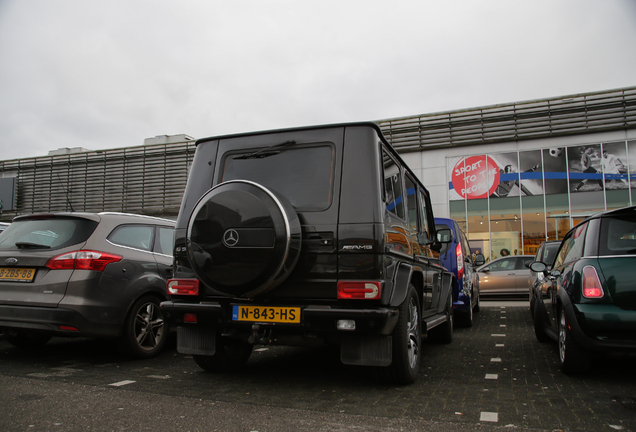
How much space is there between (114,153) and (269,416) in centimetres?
2898

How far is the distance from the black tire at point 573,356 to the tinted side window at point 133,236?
14.8 ft

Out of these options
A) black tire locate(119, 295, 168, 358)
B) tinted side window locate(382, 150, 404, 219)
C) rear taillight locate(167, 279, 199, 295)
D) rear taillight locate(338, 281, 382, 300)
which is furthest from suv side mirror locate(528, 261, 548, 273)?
black tire locate(119, 295, 168, 358)

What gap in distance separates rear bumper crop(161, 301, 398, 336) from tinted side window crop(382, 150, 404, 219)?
3.02 feet

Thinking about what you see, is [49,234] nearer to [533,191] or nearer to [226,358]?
[226,358]

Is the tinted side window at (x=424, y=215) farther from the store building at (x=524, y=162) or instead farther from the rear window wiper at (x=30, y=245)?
the store building at (x=524, y=162)

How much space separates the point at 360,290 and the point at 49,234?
3415 millimetres

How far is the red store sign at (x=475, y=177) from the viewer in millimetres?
21828

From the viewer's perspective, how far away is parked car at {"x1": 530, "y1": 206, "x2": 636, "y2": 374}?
3744 mm

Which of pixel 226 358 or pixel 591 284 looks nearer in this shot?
pixel 591 284

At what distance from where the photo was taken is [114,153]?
28984mm

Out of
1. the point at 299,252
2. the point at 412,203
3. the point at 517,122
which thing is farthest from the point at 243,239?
the point at 517,122

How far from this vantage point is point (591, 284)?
3.95 meters

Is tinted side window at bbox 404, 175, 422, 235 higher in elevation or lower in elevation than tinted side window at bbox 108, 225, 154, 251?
higher

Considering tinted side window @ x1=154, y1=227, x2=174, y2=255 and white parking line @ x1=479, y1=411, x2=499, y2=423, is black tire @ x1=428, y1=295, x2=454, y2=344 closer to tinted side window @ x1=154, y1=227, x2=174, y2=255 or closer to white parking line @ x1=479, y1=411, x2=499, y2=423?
white parking line @ x1=479, y1=411, x2=499, y2=423
